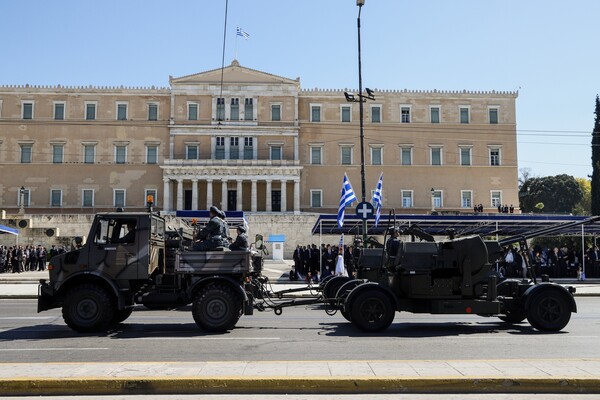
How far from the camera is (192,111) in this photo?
215 feet

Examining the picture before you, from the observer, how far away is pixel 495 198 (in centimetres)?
6700

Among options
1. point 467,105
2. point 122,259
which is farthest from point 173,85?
point 122,259

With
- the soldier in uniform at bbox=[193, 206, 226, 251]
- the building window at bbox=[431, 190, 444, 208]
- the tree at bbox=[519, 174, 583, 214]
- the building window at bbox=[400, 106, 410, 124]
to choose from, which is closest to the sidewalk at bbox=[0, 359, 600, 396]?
the soldier in uniform at bbox=[193, 206, 226, 251]

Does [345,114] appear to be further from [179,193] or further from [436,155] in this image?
[179,193]

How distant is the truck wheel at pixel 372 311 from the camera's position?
11.6 metres

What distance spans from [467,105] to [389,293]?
197 ft

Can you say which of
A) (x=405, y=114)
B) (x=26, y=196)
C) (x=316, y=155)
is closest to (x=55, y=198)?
(x=26, y=196)

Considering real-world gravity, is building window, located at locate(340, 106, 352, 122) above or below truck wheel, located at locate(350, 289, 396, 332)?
above

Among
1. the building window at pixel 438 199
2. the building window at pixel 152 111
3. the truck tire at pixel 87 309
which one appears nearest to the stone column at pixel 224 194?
the building window at pixel 152 111

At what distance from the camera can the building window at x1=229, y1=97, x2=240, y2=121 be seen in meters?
65.8

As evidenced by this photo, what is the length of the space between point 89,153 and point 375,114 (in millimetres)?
31698

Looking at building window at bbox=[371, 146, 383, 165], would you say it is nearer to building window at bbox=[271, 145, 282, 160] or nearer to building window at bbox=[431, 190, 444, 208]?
building window at bbox=[431, 190, 444, 208]

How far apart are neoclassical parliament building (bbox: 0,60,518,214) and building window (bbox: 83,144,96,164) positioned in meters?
A: 0.11

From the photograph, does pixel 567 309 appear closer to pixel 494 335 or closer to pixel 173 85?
pixel 494 335
